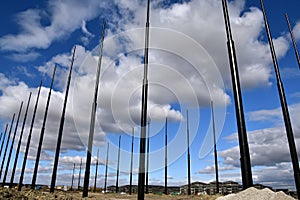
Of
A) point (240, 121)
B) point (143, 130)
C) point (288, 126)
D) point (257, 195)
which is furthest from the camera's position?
point (288, 126)

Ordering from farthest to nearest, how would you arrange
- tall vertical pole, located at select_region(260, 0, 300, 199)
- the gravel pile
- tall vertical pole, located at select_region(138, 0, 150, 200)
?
tall vertical pole, located at select_region(260, 0, 300, 199), tall vertical pole, located at select_region(138, 0, 150, 200), the gravel pile

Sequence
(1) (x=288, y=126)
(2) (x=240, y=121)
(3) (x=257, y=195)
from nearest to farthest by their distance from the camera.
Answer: (3) (x=257, y=195) → (2) (x=240, y=121) → (1) (x=288, y=126)

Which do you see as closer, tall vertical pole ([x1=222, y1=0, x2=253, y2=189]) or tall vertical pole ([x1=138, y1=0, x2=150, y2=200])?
tall vertical pole ([x1=222, y1=0, x2=253, y2=189])

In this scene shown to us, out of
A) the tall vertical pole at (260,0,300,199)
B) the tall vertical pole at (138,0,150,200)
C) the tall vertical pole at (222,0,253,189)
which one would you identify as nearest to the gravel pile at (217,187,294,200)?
the tall vertical pole at (222,0,253,189)

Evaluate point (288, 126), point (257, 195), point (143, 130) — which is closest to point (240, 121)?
point (257, 195)

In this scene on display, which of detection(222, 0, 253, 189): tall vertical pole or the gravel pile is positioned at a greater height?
detection(222, 0, 253, 189): tall vertical pole

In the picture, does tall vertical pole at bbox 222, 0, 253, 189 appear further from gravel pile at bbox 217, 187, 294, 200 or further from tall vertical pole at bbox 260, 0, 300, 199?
tall vertical pole at bbox 260, 0, 300, 199

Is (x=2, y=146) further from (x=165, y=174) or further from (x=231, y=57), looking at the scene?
(x=231, y=57)

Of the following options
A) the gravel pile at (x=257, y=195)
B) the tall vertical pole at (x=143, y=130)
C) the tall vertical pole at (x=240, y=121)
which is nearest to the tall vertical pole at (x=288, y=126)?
the gravel pile at (x=257, y=195)

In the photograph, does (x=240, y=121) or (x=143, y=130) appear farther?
(x=143, y=130)

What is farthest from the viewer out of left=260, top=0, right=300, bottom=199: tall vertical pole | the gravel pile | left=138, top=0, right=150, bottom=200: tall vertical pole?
left=260, top=0, right=300, bottom=199: tall vertical pole

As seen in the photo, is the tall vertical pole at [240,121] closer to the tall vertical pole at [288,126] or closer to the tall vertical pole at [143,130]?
the tall vertical pole at [143,130]

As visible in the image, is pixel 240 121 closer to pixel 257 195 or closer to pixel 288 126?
pixel 257 195

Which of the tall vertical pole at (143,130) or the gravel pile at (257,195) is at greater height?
the tall vertical pole at (143,130)
